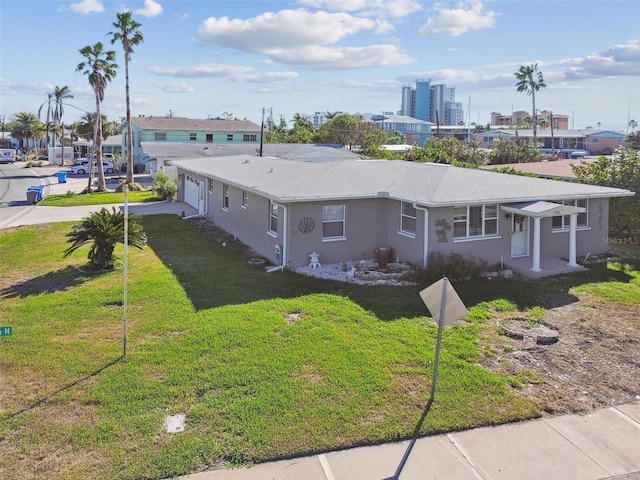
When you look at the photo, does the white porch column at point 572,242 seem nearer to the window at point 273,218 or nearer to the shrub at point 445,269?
the shrub at point 445,269

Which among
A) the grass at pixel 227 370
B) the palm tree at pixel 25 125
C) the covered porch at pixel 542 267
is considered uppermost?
the palm tree at pixel 25 125

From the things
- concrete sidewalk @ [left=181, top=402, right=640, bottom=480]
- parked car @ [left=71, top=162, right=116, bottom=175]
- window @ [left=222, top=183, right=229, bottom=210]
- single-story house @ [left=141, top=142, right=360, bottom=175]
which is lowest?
concrete sidewalk @ [left=181, top=402, right=640, bottom=480]

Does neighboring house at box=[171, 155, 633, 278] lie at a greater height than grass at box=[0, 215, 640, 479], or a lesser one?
greater

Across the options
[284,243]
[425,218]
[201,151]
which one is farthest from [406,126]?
[284,243]

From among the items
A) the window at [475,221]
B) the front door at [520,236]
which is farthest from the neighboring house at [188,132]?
the window at [475,221]

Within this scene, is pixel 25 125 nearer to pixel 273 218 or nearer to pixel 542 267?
pixel 273 218

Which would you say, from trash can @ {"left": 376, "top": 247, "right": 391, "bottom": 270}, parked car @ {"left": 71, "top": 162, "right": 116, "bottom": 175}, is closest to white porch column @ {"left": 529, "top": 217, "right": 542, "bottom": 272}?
trash can @ {"left": 376, "top": 247, "right": 391, "bottom": 270}

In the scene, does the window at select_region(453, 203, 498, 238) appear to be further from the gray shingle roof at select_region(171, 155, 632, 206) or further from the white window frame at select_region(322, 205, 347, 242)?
the white window frame at select_region(322, 205, 347, 242)
